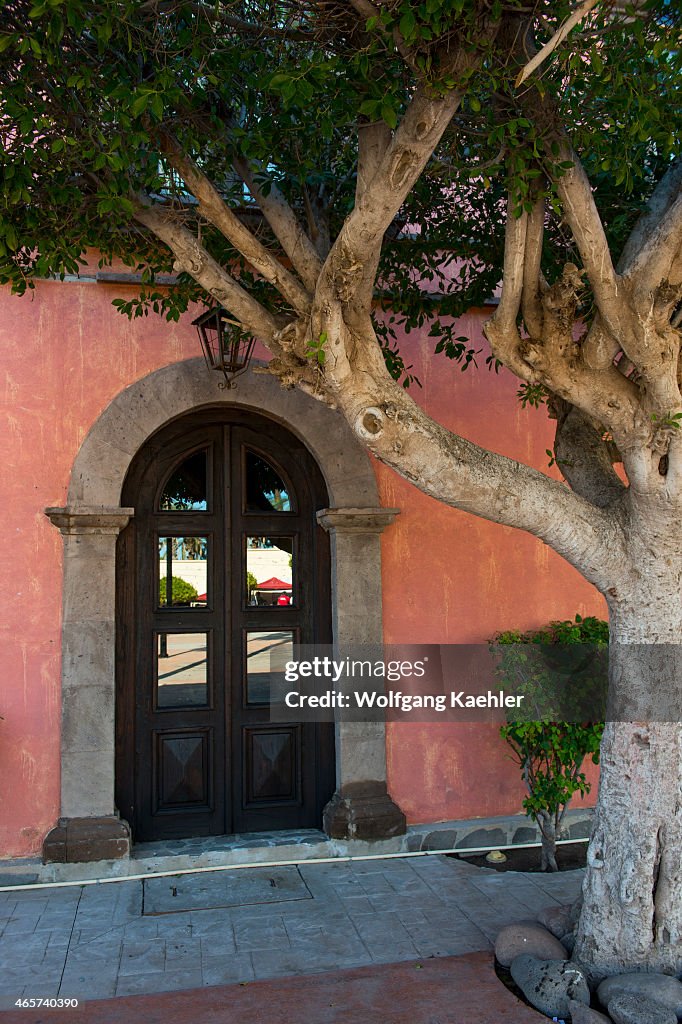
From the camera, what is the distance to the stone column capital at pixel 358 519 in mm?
5879

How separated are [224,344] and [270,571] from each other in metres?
1.81

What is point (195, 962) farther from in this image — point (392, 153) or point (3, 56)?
point (3, 56)

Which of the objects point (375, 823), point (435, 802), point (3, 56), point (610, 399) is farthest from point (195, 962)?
point (3, 56)

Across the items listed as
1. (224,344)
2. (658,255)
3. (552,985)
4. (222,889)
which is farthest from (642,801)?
(224,344)

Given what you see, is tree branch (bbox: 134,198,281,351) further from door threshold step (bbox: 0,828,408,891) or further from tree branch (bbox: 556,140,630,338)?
door threshold step (bbox: 0,828,408,891)

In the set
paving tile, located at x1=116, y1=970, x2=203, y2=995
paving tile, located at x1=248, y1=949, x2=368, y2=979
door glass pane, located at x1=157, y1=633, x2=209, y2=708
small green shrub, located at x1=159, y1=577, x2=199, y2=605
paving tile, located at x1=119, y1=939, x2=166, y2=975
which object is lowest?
paving tile, located at x1=248, y1=949, x2=368, y2=979

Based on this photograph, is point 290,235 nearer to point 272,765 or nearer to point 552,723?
point 552,723

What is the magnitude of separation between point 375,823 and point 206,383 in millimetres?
3329

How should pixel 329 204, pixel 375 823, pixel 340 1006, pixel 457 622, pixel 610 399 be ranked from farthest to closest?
1. pixel 457 622
2. pixel 375 823
3. pixel 329 204
4. pixel 610 399
5. pixel 340 1006

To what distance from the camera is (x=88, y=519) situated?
5.41 metres

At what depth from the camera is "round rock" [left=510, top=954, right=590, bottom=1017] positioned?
141 inches

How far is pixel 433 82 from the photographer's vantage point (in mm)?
3283

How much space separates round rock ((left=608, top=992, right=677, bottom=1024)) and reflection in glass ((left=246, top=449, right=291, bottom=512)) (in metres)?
3.84

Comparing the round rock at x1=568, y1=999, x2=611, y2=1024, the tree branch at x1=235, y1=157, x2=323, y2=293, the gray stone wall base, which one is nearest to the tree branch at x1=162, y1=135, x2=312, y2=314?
the tree branch at x1=235, y1=157, x2=323, y2=293
